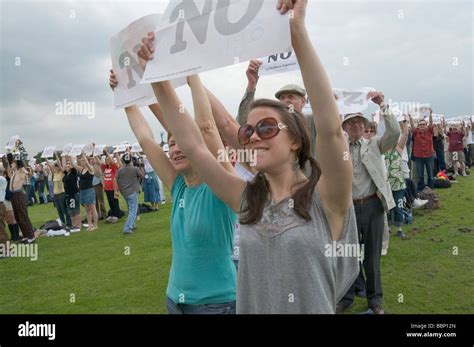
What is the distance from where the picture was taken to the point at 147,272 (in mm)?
7535

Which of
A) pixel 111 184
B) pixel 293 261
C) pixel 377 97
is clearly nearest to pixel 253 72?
pixel 377 97

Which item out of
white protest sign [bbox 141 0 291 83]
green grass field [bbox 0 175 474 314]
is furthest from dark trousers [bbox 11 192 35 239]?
white protest sign [bbox 141 0 291 83]

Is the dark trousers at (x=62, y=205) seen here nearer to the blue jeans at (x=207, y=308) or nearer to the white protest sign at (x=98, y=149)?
the white protest sign at (x=98, y=149)

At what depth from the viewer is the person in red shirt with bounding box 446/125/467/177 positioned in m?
16.1

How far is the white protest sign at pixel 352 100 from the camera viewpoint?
4832mm

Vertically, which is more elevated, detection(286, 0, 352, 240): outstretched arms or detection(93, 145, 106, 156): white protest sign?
detection(93, 145, 106, 156): white protest sign

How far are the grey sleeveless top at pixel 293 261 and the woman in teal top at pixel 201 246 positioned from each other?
53 cm

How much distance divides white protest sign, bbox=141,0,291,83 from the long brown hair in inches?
11.5

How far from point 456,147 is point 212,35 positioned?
16629mm

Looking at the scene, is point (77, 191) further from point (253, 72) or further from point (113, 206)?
point (253, 72)

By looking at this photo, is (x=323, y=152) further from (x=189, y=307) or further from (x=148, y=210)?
(x=148, y=210)

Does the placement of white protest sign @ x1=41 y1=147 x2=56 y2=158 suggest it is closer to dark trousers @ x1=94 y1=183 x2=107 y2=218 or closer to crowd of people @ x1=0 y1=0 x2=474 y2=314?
dark trousers @ x1=94 y1=183 x2=107 y2=218

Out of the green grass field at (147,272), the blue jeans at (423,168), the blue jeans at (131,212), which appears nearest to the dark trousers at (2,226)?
the green grass field at (147,272)
